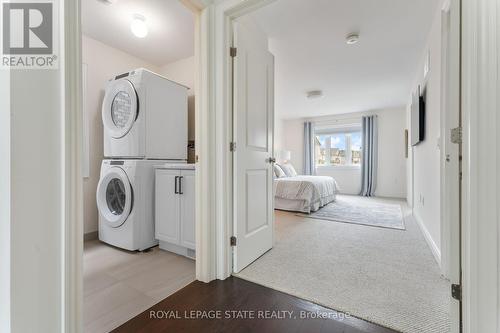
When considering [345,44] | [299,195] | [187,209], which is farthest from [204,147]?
[299,195]

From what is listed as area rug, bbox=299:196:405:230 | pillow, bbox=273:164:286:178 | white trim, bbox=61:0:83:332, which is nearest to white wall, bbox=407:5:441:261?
area rug, bbox=299:196:405:230

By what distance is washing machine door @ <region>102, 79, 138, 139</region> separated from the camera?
2.26 m

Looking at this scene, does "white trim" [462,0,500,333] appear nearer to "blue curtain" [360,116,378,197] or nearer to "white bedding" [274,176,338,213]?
"white bedding" [274,176,338,213]

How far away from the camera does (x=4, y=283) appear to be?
74 cm

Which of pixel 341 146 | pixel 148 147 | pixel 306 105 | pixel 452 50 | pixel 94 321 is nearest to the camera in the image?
pixel 452 50

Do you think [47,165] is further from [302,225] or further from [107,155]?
[302,225]

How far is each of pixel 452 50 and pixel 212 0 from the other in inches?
61.9

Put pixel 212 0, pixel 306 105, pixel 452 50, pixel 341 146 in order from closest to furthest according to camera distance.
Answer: pixel 452 50 → pixel 212 0 → pixel 306 105 → pixel 341 146

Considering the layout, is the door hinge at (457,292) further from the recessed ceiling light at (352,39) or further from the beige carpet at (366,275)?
the recessed ceiling light at (352,39)

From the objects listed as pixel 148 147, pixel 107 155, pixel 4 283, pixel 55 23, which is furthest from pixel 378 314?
pixel 107 155

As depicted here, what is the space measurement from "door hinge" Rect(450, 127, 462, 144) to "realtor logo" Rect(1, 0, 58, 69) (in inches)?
67.1

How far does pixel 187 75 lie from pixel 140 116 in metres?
1.16

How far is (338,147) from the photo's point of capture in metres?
6.75

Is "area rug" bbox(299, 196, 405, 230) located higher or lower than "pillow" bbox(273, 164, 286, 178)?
lower
